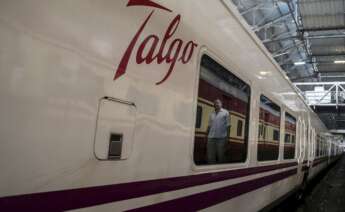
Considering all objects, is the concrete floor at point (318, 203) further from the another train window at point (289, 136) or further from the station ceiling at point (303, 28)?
the station ceiling at point (303, 28)

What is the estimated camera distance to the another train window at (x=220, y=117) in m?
2.66

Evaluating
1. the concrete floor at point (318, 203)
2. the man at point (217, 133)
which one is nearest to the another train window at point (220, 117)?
the man at point (217, 133)

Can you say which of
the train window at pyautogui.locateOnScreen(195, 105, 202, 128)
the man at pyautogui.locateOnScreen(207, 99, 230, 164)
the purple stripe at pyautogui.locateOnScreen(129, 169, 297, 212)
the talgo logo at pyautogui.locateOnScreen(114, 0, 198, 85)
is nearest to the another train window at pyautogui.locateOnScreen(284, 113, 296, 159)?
the purple stripe at pyautogui.locateOnScreen(129, 169, 297, 212)

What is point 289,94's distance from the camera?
6.26m

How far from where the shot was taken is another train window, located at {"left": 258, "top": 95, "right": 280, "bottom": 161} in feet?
14.1

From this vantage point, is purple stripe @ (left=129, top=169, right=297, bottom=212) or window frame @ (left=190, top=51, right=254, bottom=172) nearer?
purple stripe @ (left=129, top=169, right=297, bottom=212)

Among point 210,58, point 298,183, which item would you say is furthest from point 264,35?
point 210,58

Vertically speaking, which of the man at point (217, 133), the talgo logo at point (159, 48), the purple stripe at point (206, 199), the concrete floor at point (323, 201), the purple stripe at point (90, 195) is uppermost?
the talgo logo at point (159, 48)

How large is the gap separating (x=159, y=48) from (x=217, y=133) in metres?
1.13

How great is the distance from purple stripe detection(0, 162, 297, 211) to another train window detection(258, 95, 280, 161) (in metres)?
2.01

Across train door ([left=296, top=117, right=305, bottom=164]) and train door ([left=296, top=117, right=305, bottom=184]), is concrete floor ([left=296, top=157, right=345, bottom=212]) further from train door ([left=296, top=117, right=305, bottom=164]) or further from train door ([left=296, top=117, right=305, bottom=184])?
train door ([left=296, top=117, right=305, bottom=164])

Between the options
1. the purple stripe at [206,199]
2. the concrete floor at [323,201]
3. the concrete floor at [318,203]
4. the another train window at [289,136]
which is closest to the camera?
the purple stripe at [206,199]

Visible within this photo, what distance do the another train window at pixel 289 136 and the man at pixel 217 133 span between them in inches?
127

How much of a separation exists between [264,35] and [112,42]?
13.4m
